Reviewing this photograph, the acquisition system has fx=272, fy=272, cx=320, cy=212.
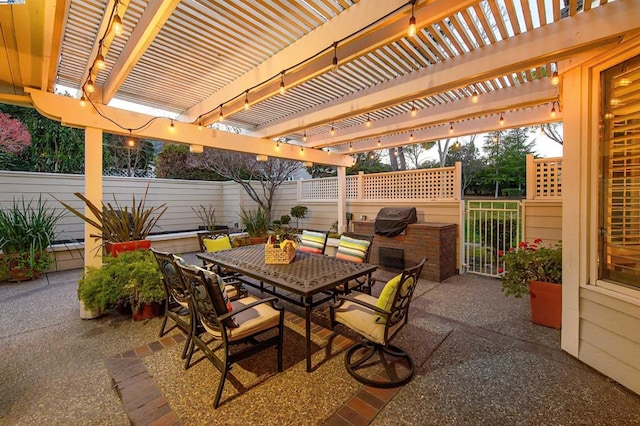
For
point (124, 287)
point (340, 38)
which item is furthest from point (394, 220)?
point (124, 287)

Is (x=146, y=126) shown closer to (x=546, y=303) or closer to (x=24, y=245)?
(x=24, y=245)

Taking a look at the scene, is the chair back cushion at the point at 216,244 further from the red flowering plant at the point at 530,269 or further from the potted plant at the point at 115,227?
the red flowering plant at the point at 530,269

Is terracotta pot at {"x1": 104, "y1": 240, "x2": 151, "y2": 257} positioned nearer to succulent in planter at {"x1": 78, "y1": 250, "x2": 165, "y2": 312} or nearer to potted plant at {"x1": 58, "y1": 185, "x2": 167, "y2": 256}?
potted plant at {"x1": 58, "y1": 185, "x2": 167, "y2": 256}

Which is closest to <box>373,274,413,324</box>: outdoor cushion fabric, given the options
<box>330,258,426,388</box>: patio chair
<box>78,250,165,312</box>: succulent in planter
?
<box>330,258,426,388</box>: patio chair

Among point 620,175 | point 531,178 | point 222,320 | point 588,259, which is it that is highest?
point 531,178

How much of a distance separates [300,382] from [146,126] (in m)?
3.83

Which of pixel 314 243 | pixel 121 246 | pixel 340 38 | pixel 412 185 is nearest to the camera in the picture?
pixel 340 38

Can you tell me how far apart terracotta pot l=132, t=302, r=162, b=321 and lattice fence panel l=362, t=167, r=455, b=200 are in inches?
199

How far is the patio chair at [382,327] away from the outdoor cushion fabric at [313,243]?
1695mm

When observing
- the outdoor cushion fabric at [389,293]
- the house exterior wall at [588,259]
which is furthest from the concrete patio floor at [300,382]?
the outdoor cushion fabric at [389,293]

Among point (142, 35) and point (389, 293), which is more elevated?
point (142, 35)

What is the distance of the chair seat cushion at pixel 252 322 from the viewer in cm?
204

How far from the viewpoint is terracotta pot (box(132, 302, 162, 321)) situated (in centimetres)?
322

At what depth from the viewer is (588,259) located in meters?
2.34
